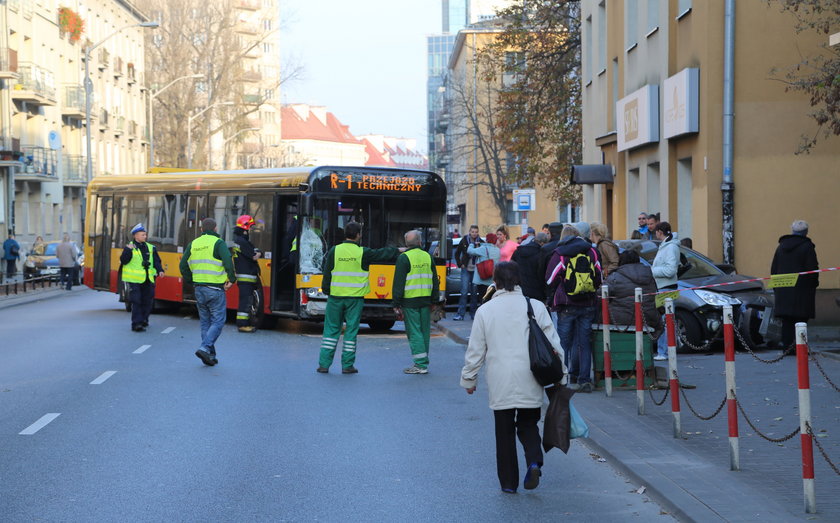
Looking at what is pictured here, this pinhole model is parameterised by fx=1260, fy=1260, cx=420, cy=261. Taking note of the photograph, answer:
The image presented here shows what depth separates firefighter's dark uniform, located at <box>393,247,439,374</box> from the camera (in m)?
15.1

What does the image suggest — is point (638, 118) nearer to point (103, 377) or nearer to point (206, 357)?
point (206, 357)

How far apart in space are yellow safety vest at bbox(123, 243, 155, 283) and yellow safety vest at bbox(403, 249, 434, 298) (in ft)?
23.8

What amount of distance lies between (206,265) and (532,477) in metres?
8.76

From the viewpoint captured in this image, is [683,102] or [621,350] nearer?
[621,350]

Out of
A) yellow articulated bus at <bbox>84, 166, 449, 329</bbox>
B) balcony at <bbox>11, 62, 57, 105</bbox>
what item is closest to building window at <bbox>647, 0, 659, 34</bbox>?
yellow articulated bus at <bbox>84, 166, 449, 329</bbox>

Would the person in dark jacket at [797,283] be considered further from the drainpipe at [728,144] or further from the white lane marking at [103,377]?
the white lane marking at [103,377]

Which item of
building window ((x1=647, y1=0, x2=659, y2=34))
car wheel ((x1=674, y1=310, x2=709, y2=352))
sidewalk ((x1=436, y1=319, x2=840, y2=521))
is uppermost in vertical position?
building window ((x1=647, y1=0, x2=659, y2=34))

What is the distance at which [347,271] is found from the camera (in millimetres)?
15109

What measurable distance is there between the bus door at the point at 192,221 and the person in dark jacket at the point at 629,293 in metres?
13.0

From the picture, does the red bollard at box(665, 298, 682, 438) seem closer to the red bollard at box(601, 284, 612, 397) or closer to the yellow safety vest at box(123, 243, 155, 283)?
the red bollard at box(601, 284, 612, 397)

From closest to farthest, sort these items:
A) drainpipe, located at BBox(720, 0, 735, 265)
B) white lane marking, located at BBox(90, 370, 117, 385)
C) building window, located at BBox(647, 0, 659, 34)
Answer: white lane marking, located at BBox(90, 370, 117, 385)
drainpipe, located at BBox(720, 0, 735, 265)
building window, located at BBox(647, 0, 659, 34)

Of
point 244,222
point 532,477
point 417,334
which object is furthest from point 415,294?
point 532,477

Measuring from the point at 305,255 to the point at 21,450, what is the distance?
1151cm

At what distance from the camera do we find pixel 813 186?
66.8 feet
